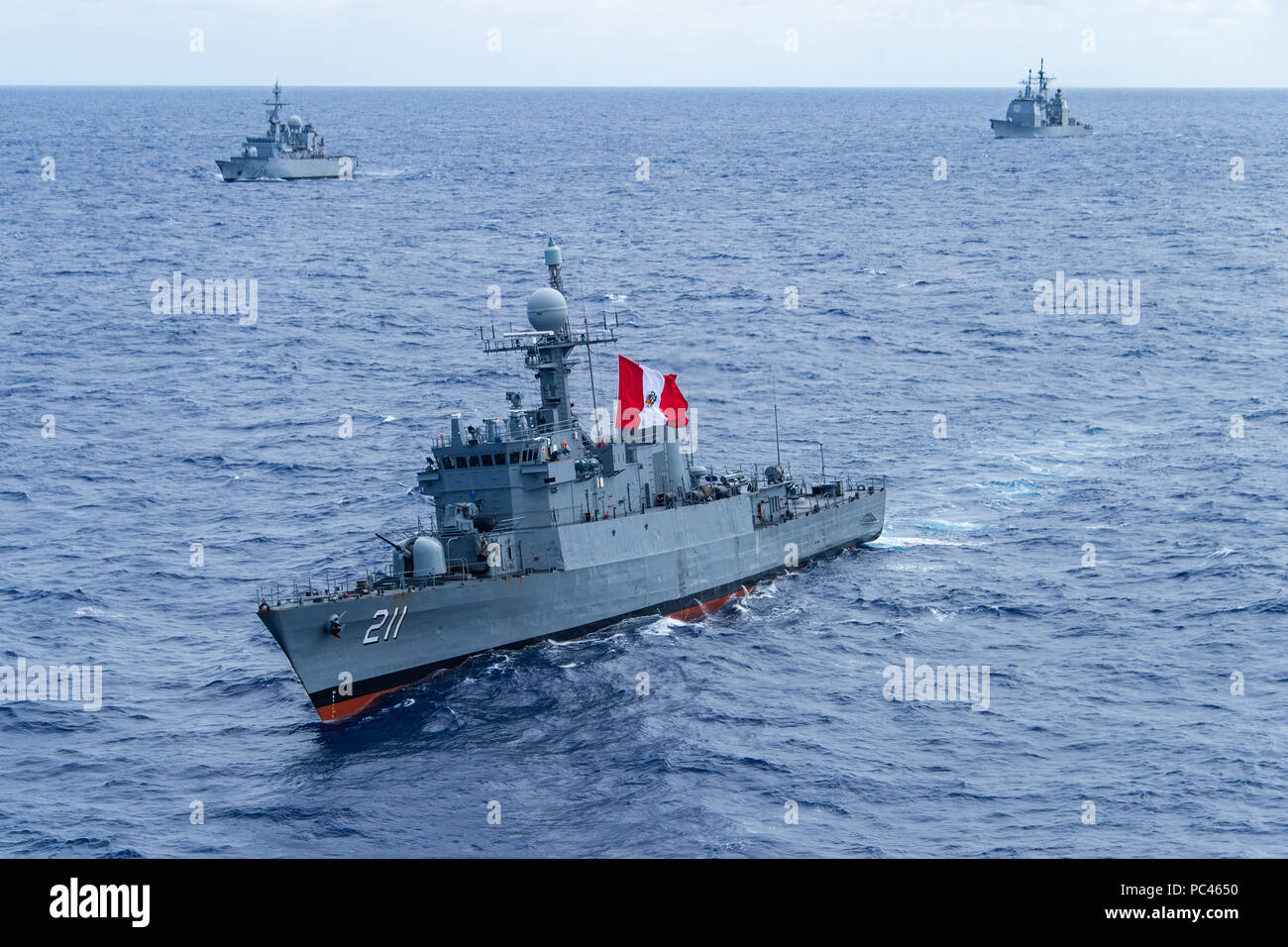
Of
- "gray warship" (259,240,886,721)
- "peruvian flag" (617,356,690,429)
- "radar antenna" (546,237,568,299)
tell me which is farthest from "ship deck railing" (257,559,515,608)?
"radar antenna" (546,237,568,299)

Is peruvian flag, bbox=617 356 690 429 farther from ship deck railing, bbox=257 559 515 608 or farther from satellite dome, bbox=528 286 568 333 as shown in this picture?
ship deck railing, bbox=257 559 515 608

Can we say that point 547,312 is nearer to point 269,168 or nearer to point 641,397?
point 641,397

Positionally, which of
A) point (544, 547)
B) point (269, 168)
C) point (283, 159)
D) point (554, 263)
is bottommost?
point (544, 547)

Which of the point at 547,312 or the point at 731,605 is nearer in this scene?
the point at 547,312

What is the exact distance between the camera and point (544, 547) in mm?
42844

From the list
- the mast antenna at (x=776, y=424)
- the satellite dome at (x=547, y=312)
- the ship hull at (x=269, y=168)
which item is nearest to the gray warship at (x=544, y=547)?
the satellite dome at (x=547, y=312)

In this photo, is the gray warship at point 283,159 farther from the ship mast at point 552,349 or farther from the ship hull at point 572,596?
the ship hull at point 572,596

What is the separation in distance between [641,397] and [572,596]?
6.91 m

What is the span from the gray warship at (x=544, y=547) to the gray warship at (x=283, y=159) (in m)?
132

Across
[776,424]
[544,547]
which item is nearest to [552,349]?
[544,547]

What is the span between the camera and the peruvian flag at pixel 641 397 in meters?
44.8

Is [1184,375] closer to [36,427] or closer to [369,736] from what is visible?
[369,736]

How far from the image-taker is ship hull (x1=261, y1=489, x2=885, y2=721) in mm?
37656
